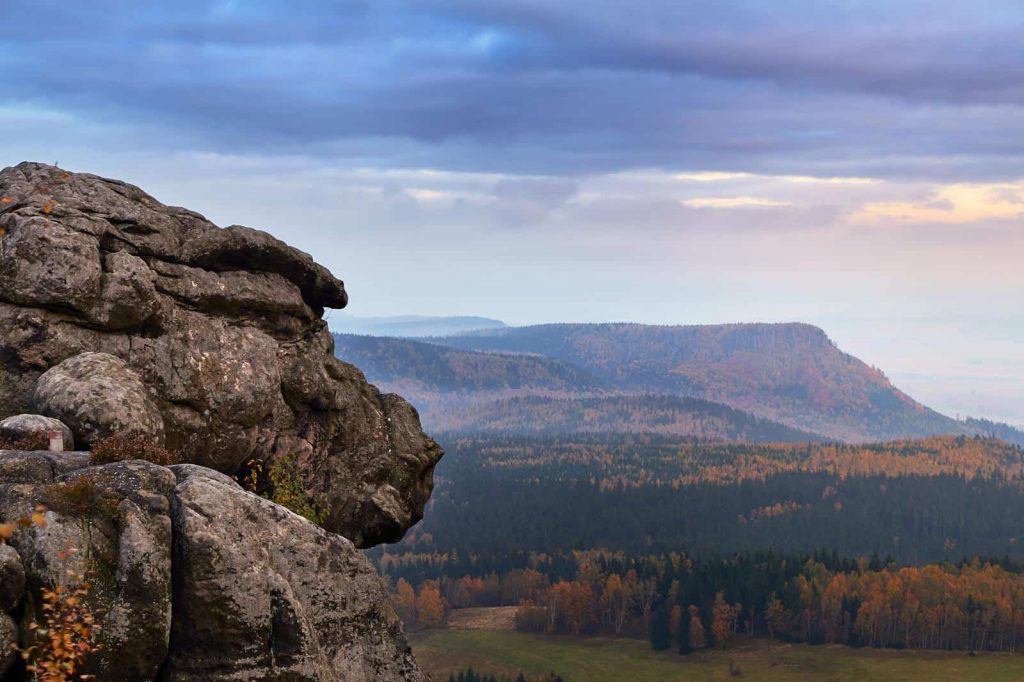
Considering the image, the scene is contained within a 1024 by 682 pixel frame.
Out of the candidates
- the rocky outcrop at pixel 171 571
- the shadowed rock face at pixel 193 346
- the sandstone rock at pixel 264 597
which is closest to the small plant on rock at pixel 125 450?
the rocky outcrop at pixel 171 571

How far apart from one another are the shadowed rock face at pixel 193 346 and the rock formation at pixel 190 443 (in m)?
0.08

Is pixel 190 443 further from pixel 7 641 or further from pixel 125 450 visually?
pixel 7 641

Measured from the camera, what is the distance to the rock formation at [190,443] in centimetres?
2562

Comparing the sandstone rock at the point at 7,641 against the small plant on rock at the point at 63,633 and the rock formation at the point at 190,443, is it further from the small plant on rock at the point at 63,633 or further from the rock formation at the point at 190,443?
the small plant on rock at the point at 63,633

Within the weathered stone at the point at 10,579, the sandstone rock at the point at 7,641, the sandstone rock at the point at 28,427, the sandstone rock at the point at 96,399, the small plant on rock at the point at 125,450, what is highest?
the sandstone rock at the point at 96,399

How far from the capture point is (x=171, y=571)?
26438 millimetres

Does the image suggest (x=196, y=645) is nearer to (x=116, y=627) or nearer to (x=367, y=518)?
(x=116, y=627)

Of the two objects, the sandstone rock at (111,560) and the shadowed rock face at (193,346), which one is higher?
the shadowed rock face at (193,346)

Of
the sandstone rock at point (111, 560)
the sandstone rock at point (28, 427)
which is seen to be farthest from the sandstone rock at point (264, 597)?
the sandstone rock at point (28, 427)

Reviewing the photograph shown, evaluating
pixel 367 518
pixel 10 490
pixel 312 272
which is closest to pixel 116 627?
pixel 10 490

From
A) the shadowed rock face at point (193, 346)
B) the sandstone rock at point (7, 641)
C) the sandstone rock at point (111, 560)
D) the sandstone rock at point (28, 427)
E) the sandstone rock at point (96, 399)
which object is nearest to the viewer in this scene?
the sandstone rock at point (7, 641)

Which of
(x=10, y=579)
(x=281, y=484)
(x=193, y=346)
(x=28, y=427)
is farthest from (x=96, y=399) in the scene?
(x=10, y=579)

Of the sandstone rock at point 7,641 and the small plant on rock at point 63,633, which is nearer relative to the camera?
the sandstone rock at point 7,641

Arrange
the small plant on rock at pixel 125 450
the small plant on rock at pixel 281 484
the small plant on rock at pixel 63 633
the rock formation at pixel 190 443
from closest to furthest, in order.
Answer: the small plant on rock at pixel 63 633 → the rock formation at pixel 190 443 → the small plant on rock at pixel 125 450 → the small plant on rock at pixel 281 484
